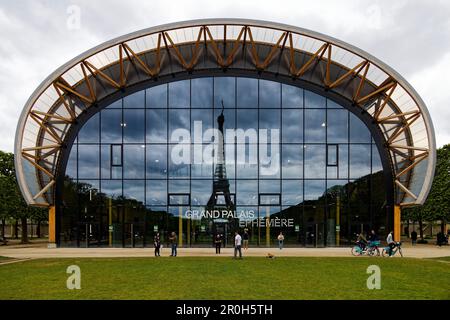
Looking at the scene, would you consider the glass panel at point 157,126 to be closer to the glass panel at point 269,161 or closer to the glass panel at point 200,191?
the glass panel at point 200,191

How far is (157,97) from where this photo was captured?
116 feet

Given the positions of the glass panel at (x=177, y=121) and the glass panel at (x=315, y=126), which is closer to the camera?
the glass panel at (x=177, y=121)

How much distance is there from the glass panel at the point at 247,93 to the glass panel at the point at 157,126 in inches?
254

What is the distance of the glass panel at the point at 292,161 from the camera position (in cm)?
3472

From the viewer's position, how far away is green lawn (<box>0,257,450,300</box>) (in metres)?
12.4

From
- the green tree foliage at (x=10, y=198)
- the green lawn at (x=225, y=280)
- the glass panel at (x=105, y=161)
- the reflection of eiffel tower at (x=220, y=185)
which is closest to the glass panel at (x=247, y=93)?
the reflection of eiffel tower at (x=220, y=185)

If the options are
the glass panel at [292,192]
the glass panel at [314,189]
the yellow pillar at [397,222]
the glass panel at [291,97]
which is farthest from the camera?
the glass panel at [291,97]

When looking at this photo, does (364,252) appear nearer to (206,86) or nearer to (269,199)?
(269,199)

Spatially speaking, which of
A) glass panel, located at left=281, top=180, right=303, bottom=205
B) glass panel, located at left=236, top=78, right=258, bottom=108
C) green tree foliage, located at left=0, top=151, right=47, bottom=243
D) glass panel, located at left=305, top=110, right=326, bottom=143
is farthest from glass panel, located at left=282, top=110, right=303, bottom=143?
green tree foliage, located at left=0, top=151, right=47, bottom=243

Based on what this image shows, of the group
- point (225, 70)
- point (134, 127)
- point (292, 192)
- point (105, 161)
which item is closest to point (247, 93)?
point (225, 70)

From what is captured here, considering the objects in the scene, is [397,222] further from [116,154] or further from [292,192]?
[116,154]

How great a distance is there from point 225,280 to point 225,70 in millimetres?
23634
